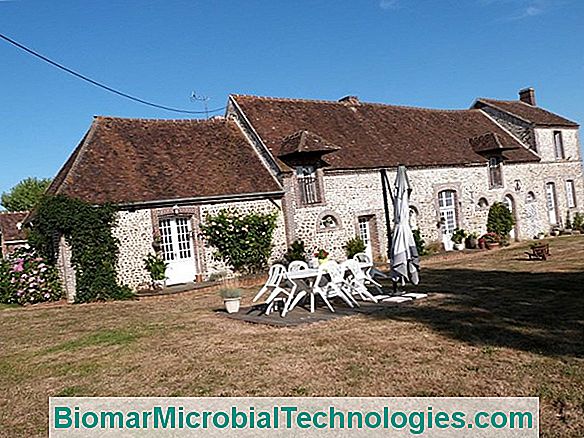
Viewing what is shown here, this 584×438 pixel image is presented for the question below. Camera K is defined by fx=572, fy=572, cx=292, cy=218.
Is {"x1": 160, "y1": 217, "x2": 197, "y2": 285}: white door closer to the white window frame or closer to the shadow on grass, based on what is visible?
the shadow on grass

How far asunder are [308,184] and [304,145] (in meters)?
1.47

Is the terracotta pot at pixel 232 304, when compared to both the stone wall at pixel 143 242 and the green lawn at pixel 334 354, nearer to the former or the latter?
the green lawn at pixel 334 354

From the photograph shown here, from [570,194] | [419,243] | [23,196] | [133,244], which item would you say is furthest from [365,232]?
[23,196]

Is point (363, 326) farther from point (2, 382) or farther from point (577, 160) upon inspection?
point (577, 160)

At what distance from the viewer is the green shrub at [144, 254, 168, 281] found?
1698 cm

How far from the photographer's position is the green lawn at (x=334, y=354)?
5.87 metres

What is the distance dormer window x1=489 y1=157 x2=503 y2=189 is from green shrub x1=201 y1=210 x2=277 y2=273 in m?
11.1

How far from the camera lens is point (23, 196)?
61.1m

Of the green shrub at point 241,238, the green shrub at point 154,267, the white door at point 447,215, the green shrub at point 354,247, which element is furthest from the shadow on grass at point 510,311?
the white door at point 447,215

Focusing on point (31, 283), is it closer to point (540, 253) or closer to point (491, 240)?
point (540, 253)

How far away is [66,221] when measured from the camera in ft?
52.1

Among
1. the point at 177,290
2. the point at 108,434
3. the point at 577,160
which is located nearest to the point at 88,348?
the point at 108,434

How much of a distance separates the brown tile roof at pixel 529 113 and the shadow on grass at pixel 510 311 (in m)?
15.4

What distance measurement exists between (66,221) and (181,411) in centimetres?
1150
